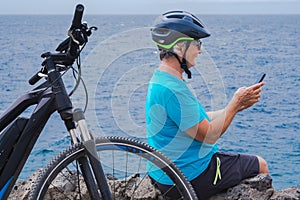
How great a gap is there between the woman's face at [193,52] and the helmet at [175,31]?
39 millimetres

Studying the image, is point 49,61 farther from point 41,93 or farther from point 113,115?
point 113,115

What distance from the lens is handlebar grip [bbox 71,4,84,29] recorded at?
2795 millimetres

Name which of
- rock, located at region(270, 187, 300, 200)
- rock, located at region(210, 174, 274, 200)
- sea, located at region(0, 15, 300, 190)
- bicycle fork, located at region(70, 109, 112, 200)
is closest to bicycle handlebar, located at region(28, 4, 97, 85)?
sea, located at region(0, 15, 300, 190)

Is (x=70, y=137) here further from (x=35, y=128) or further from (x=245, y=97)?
Result: (x=245, y=97)

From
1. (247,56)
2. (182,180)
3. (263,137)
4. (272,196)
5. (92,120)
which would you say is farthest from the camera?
(247,56)

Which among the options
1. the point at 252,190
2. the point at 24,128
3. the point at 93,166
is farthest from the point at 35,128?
the point at 252,190

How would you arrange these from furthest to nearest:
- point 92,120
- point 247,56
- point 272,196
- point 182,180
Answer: point 247,56 < point 272,196 < point 92,120 < point 182,180

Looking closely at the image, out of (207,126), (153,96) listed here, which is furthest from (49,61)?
(207,126)

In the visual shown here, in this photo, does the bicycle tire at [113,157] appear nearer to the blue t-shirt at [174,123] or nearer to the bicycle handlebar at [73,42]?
the blue t-shirt at [174,123]

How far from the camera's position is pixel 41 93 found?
305 centimetres

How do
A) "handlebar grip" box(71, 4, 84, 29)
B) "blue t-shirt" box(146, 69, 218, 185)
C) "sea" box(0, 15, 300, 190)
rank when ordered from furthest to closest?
"blue t-shirt" box(146, 69, 218, 185) < "sea" box(0, 15, 300, 190) < "handlebar grip" box(71, 4, 84, 29)

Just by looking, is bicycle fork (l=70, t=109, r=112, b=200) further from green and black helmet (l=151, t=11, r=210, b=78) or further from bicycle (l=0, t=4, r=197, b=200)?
green and black helmet (l=151, t=11, r=210, b=78)

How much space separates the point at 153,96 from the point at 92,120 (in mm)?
463

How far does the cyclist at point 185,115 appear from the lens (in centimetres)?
367
